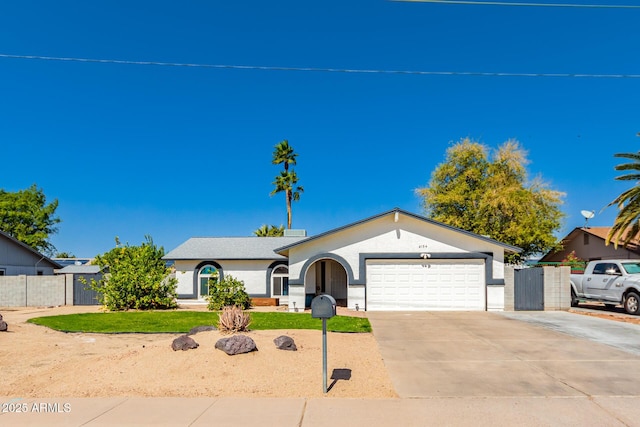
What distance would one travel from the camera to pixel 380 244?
20688 millimetres

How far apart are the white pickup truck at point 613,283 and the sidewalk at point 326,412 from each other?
45.9 feet

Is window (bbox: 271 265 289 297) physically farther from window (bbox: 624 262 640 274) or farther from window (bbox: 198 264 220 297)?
window (bbox: 624 262 640 274)

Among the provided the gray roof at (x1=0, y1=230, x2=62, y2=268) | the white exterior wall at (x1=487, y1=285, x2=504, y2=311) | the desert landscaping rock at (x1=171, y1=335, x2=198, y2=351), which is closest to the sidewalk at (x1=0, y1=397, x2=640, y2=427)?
the desert landscaping rock at (x1=171, y1=335, x2=198, y2=351)

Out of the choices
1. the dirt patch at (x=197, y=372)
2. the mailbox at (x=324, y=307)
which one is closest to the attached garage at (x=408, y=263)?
the dirt patch at (x=197, y=372)

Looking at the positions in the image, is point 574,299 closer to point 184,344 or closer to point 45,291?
point 184,344

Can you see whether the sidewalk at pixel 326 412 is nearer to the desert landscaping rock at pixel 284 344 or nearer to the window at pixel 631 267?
the desert landscaping rock at pixel 284 344

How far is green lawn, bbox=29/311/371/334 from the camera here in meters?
13.9

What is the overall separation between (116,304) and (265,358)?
1538cm

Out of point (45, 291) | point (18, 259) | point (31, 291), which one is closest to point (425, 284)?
point (45, 291)

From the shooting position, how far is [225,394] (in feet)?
23.1

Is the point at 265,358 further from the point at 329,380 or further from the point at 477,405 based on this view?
the point at 477,405

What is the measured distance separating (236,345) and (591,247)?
32.6m

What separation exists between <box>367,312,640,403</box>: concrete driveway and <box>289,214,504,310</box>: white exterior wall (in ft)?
14.6

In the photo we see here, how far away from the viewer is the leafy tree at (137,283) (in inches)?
845
